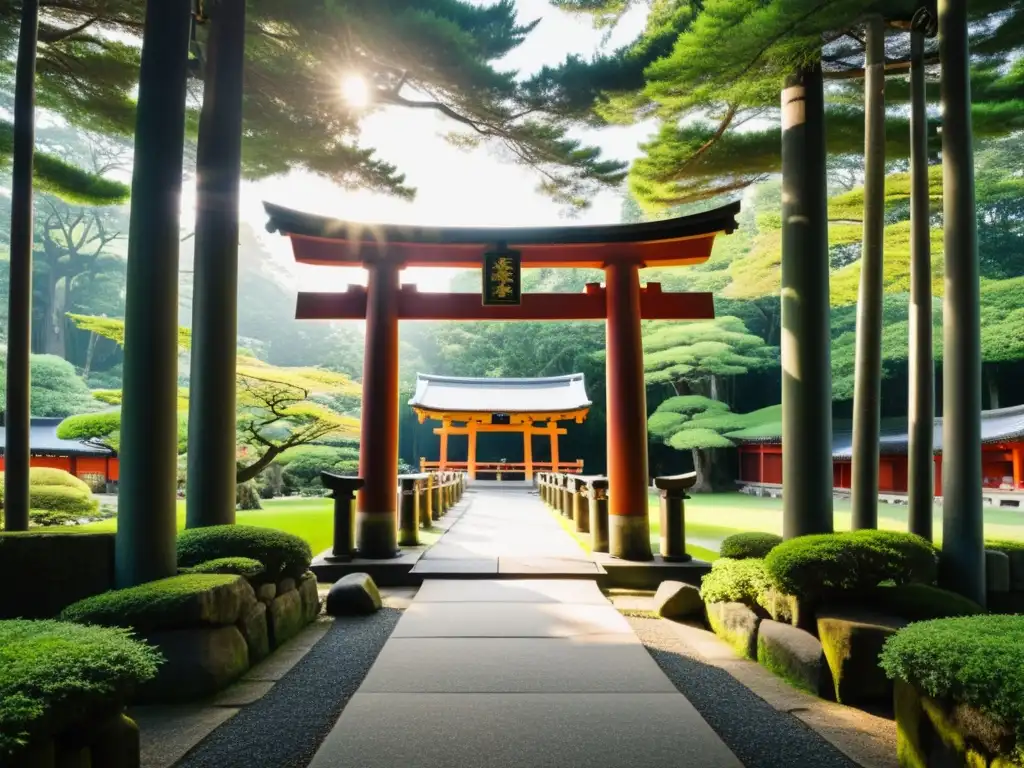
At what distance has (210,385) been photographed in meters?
5.85

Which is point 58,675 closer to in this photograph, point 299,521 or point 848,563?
point 848,563

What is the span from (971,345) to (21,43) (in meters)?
9.07

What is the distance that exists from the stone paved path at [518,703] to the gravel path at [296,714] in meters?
0.24

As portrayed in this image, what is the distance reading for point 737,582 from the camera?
16.8 ft

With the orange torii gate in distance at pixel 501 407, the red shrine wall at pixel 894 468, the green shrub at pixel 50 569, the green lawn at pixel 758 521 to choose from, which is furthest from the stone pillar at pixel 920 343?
the orange torii gate in distance at pixel 501 407

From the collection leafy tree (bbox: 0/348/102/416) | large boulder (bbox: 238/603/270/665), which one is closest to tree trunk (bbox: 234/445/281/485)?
large boulder (bbox: 238/603/270/665)

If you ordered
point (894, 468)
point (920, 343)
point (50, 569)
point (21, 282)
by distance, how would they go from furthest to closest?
point (894, 468) < point (21, 282) < point (920, 343) < point (50, 569)

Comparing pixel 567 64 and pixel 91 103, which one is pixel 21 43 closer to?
pixel 91 103

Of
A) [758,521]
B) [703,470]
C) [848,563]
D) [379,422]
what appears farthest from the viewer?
[703,470]

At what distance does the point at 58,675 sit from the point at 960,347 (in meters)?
5.47

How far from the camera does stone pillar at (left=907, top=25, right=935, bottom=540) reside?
213 inches

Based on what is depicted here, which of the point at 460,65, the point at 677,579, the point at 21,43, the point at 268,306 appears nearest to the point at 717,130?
the point at 460,65

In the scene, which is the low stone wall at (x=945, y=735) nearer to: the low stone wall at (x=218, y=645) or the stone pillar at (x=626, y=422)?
the low stone wall at (x=218, y=645)

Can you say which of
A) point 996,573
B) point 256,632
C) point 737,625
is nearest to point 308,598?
point 256,632
